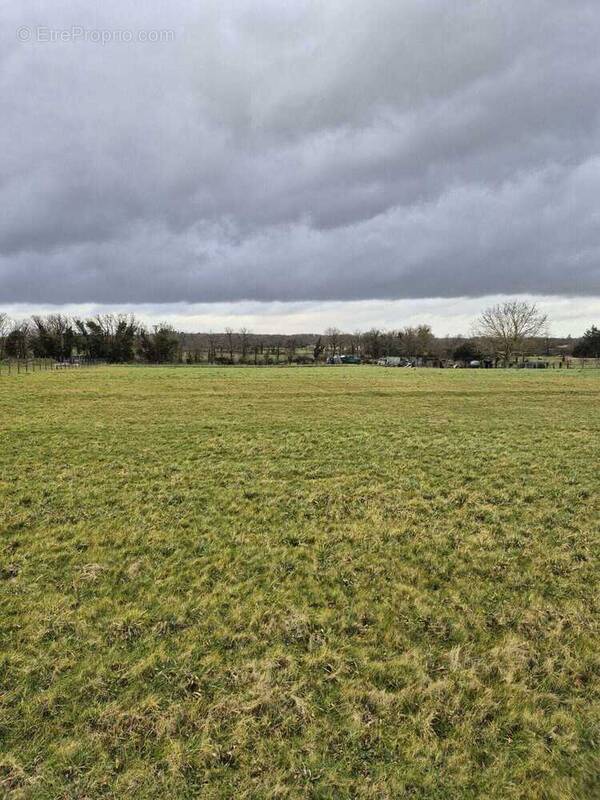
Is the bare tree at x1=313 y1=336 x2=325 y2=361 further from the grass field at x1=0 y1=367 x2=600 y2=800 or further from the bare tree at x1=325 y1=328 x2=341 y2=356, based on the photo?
the grass field at x1=0 y1=367 x2=600 y2=800

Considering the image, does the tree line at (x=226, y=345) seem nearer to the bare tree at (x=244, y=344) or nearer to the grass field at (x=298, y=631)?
the bare tree at (x=244, y=344)

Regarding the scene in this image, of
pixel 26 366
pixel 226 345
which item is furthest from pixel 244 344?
pixel 26 366

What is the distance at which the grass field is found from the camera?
113 inches

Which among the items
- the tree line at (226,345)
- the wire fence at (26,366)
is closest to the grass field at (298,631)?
the wire fence at (26,366)

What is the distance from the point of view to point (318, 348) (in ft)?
366

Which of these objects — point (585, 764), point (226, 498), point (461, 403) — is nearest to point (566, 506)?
point (585, 764)

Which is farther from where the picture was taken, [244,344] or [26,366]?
[244,344]

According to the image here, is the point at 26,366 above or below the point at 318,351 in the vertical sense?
below

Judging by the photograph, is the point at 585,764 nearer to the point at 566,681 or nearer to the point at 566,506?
the point at 566,681

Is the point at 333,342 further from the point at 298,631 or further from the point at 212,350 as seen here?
the point at 298,631

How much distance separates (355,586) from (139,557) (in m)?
2.95

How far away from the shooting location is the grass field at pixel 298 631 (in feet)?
9.43

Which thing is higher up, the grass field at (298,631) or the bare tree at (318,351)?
the bare tree at (318,351)

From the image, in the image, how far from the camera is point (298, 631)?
13.6ft
